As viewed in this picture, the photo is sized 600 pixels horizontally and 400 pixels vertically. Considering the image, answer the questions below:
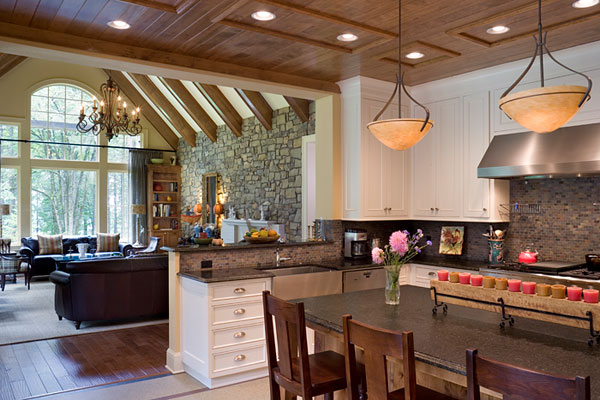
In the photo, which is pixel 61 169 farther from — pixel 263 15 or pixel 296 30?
pixel 263 15

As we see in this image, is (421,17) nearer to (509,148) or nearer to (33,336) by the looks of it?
(509,148)

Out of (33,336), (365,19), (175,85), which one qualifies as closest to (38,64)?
(175,85)

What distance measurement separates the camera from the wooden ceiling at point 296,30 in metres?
3.44

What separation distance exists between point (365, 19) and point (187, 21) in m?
1.32

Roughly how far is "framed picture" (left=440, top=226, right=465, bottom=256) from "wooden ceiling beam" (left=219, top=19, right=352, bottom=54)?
233 centimetres

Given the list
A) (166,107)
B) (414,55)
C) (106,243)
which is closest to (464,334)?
(414,55)

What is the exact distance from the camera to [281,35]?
3.98m

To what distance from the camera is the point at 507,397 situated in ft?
5.05

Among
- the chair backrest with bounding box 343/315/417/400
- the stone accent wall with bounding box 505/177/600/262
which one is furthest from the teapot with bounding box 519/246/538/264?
the chair backrest with bounding box 343/315/417/400

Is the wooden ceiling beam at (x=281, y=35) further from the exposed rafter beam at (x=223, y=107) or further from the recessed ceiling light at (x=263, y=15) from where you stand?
the exposed rafter beam at (x=223, y=107)

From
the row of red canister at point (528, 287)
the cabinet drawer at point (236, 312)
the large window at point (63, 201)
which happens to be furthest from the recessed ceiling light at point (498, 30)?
the large window at point (63, 201)

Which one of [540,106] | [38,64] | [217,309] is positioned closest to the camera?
[540,106]

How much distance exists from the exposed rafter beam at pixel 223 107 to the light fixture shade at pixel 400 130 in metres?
6.85

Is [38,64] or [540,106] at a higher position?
[38,64]
